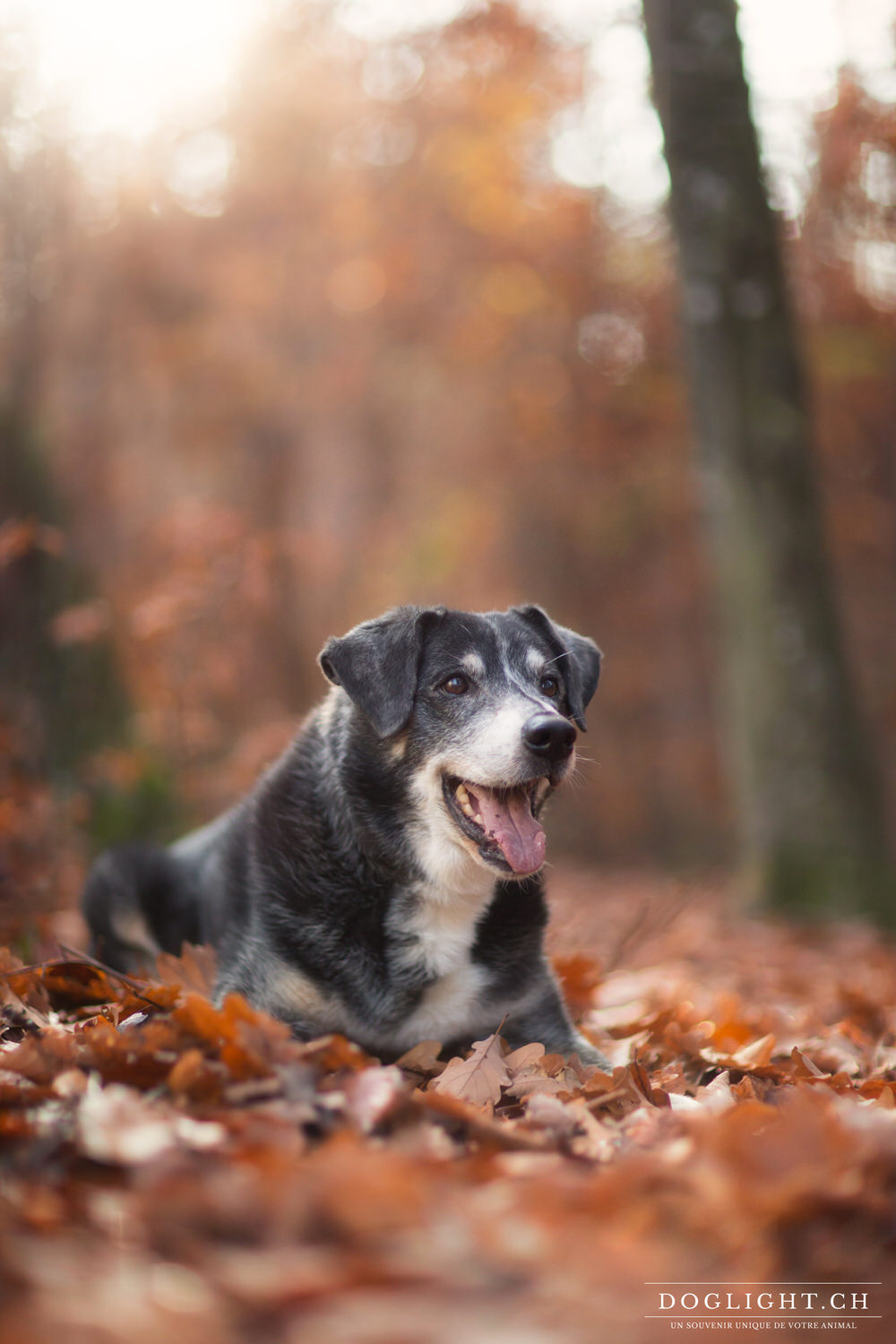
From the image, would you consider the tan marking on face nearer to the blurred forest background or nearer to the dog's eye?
the dog's eye

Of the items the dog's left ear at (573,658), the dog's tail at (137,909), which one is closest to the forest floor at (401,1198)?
the dog's tail at (137,909)

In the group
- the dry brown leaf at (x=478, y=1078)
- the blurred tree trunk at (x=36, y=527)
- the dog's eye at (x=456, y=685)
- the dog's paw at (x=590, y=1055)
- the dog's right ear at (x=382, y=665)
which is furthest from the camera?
the blurred tree trunk at (x=36, y=527)

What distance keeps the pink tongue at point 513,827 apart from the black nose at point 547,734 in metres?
0.27

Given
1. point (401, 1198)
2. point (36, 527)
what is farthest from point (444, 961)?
point (36, 527)

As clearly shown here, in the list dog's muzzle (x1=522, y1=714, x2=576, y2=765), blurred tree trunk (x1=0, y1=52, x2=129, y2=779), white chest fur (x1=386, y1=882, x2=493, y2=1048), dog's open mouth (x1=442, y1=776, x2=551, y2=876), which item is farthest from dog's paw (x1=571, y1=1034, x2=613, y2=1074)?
blurred tree trunk (x1=0, y1=52, x2=129, y2=779)

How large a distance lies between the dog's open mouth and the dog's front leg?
19.9 inches

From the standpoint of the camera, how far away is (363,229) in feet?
57.0

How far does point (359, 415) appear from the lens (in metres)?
20.2

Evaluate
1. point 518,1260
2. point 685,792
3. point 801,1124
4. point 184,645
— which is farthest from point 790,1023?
point 685,792

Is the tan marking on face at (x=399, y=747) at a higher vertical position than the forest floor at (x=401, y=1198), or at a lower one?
higher

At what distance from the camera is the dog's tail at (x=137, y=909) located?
14.7ft

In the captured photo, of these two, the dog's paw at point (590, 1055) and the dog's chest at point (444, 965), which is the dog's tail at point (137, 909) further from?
the dog's paw at point (590, 1055)

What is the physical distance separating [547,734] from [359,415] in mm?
17655

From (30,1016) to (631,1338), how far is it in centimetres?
217
